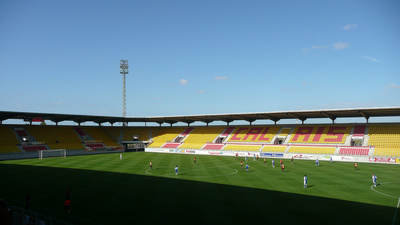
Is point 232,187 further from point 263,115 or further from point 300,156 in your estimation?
point 263,115

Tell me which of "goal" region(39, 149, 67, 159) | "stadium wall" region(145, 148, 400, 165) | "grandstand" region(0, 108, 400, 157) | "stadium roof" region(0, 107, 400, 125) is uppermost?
"stadium roof" region(0, 107, 400, 125)

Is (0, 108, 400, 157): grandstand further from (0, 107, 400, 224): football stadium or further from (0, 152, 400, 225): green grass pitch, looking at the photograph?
(0, 152, 400, 225): green grass pitch

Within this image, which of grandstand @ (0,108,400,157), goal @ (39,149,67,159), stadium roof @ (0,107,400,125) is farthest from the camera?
goal @ (39,149,67,159)

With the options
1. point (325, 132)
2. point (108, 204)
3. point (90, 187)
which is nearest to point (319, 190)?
point (108, 204)

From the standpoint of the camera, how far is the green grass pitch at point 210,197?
57.6 feet

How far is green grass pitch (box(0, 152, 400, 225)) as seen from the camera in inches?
691

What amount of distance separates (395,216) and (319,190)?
758cm

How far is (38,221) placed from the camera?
40.2ft

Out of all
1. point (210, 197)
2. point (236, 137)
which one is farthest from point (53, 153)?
point (210, 197)

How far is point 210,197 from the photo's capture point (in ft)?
74.5

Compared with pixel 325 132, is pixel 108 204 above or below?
below

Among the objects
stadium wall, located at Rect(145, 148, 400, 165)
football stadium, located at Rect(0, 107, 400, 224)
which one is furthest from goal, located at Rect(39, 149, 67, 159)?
stadium wall, located at Rect(145, 148, 400, 165)

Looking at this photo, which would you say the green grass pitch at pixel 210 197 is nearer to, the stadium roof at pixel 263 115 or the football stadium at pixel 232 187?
the football stadium at pixel 232 187

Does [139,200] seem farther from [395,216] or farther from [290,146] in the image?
[290,146]
